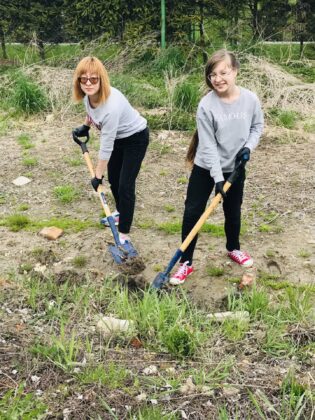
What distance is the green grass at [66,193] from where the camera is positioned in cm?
503

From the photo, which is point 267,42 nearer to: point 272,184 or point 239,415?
point 272,184

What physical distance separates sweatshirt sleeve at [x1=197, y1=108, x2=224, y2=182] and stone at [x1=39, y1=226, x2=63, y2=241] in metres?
1.69

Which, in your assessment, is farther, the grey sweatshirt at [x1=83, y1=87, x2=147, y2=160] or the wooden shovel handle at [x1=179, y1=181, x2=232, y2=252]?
the grey sweatshirt at [x1=83, y1=87, x2=147, y2=160]

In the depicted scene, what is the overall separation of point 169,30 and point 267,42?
1.70 metres

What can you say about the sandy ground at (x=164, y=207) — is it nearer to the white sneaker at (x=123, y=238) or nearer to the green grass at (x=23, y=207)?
the green grass at (x=23, y=207)

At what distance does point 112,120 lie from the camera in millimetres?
3508

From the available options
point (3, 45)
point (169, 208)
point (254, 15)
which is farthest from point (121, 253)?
point (3, 45)

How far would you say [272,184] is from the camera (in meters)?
5.24

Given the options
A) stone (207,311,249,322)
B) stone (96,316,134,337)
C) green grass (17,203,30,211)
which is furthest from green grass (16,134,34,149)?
stone (207,311,249,322)

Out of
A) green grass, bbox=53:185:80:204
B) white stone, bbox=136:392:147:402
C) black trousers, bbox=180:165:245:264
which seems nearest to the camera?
white stone, bbox=136:392:147:402

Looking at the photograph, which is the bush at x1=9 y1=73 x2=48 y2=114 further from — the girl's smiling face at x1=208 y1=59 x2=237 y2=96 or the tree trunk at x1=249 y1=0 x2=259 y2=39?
the girl's smiling face at x1=208 y1=59 x2=237 y2=96

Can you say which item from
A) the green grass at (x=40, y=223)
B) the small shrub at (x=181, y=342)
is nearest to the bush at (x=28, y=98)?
the green grass at (x=40, y=223)

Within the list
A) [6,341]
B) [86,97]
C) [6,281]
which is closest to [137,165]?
[86,97]

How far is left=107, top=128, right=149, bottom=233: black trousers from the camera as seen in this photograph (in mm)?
3834
